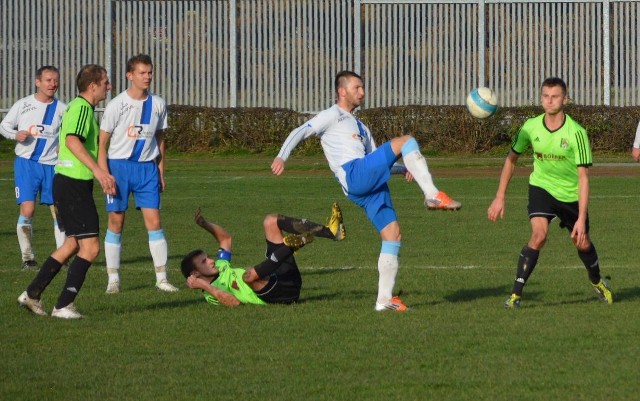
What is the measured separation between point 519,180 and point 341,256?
43.3 ft

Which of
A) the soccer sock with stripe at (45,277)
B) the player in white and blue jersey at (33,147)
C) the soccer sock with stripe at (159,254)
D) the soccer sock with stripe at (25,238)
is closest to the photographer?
the soccer sock with stripe at (45,277)

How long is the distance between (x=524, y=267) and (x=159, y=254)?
3.53 metres

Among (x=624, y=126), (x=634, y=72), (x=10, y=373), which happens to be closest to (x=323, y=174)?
(x=624, y=126)

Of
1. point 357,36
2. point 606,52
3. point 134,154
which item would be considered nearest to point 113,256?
point 134,154

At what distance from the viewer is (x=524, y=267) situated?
419 inches

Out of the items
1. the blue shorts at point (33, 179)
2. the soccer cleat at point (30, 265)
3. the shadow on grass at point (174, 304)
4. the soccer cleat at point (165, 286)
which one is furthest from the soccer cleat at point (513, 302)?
the blue shorts at point (33, 179)

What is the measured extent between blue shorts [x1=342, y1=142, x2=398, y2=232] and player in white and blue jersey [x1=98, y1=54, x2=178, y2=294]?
242 centimetres

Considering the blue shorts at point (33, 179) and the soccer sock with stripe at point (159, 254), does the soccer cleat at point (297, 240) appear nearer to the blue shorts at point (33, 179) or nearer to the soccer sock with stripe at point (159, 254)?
the soccer sock with stripe at point (159, 254)

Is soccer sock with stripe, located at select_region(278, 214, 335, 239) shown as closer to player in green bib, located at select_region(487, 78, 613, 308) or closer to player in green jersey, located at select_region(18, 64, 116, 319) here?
player in green bib, located at select_region(487, 78, 613, 308)

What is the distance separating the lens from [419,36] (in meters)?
40.5

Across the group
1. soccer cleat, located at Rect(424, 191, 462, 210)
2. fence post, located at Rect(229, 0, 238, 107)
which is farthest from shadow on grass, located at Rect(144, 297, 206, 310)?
fence post, located at Rect(229, 0, 238, 107)

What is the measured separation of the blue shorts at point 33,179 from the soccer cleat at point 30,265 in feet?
2.36

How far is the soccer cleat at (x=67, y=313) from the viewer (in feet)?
33.4

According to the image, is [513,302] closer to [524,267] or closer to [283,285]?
[524,267]
